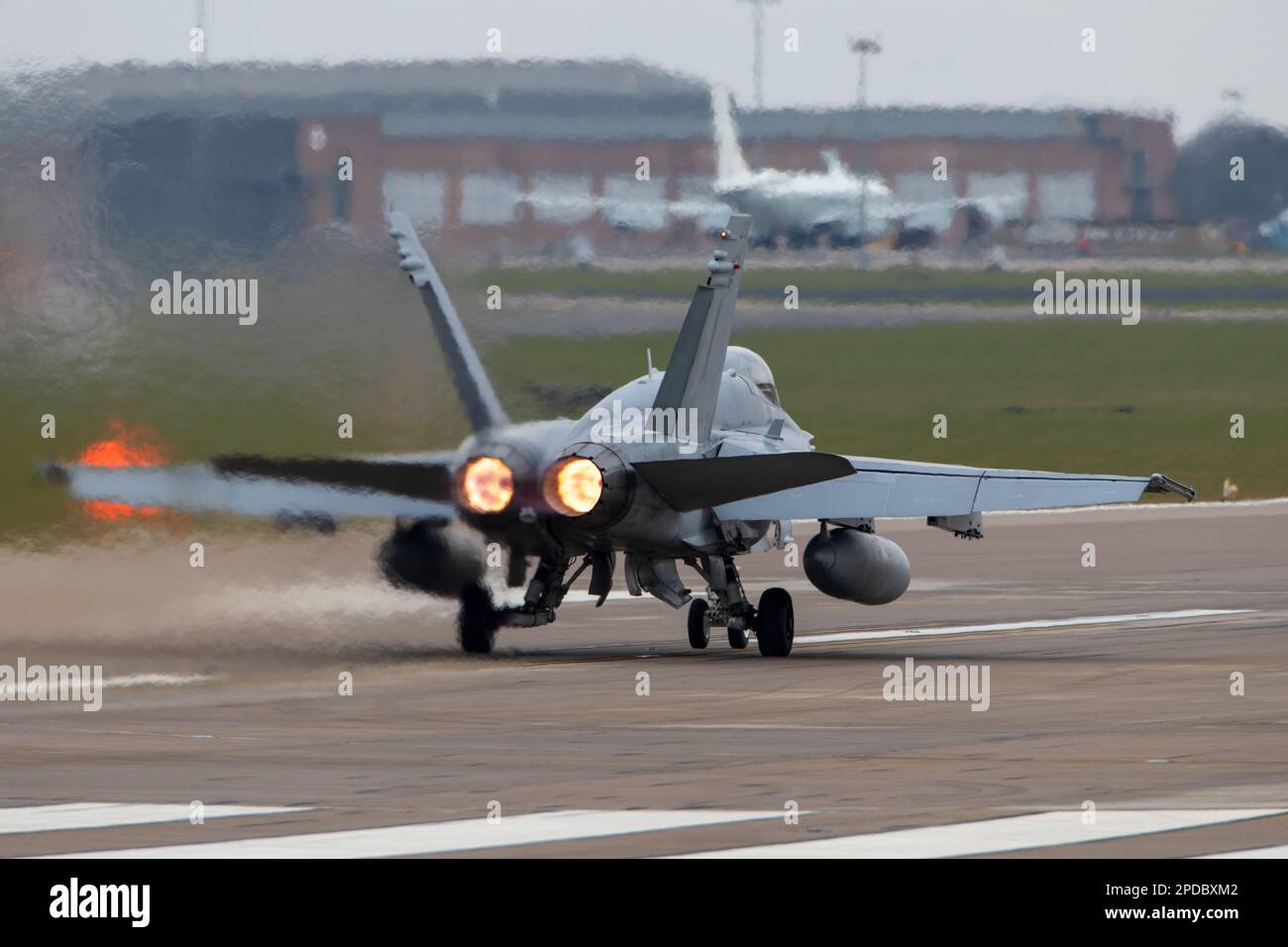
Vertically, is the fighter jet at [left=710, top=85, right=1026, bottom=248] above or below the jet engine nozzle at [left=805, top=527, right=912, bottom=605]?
above

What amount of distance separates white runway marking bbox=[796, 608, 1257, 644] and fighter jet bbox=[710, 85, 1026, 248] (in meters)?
6.51

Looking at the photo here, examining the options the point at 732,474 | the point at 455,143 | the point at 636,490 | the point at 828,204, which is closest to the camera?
the point at 732,474

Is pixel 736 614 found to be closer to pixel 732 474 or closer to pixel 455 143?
pixel 732 474

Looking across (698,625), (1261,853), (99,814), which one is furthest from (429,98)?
(1261,853)

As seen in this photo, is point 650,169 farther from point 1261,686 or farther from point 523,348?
point 1261,686

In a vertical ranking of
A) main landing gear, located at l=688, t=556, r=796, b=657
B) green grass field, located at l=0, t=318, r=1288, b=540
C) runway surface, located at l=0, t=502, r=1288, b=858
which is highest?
green grass field, located at l=0, t=318, r=1288, b=540

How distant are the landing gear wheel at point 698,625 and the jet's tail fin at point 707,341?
98.6 inches

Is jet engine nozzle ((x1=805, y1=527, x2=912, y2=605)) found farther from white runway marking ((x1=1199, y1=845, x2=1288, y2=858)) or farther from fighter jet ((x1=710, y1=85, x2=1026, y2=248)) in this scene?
white runway marking ((x1=1199, y1=845, x2=1288, y2=858))

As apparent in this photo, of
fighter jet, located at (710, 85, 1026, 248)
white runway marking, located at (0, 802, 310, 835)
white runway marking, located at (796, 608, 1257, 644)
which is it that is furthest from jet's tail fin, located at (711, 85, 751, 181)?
white runway marking, located at (0, 802, 310, 835)

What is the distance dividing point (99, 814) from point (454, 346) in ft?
40.6

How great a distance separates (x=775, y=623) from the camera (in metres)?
30.1

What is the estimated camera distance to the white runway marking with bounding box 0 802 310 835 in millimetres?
16359
